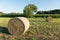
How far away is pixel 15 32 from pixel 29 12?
110ft

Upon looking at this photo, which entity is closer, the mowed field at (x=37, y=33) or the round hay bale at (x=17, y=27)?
the mowed field at (x=37, y=33)

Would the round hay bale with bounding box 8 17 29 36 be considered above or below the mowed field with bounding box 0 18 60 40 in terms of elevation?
above

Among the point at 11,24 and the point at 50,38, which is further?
the point at 11,24

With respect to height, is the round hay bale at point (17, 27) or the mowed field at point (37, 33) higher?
the round hay bale at point (17, 27)

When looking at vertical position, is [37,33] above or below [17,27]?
below

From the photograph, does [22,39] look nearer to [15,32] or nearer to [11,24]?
[15,32]

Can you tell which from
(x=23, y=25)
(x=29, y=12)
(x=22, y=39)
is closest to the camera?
(x=22, y=39)

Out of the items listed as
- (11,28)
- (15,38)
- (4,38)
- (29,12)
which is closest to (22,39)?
(15,38)

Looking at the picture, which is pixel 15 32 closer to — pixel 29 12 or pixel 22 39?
pixel 22 39

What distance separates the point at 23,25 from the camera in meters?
9.27

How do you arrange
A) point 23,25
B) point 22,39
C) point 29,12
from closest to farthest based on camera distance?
point 22,39
point 23,25
point 29,12

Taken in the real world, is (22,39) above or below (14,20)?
below

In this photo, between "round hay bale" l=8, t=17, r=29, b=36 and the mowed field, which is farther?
"round hay bale" l=8, t=17, r=29, b=36

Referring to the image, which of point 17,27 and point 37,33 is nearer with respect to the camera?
point 17,27
